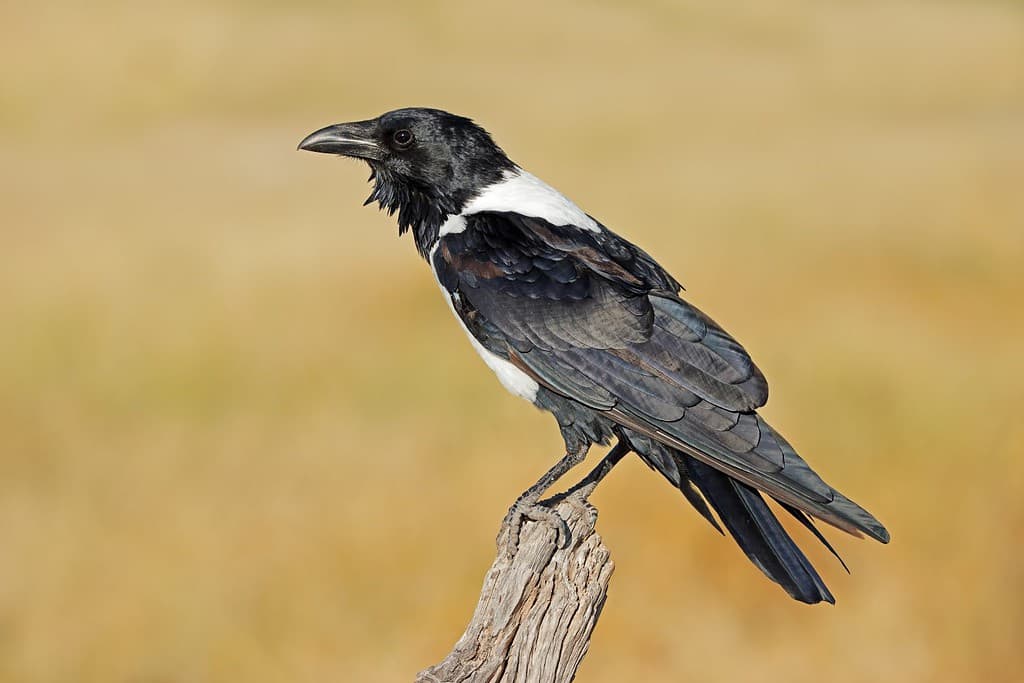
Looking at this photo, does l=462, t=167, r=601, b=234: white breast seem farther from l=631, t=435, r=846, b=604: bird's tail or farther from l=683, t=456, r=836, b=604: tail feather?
l=683, t=456, r=836, b=604: tail feather

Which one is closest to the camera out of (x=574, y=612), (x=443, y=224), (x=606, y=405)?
→ (x=574, y=612)

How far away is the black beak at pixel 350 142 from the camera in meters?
6.00

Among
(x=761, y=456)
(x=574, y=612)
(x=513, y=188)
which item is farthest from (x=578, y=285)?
(x=574, y=612)

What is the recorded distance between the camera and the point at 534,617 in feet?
15.3

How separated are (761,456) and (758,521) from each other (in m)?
0.35

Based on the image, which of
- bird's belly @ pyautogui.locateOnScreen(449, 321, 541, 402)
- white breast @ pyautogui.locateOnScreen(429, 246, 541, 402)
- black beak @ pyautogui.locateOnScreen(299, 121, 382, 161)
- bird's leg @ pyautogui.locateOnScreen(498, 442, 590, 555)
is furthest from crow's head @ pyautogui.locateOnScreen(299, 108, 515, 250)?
bird's leg @ pyautogui.locateOnScreen(498, 442, 590, 555)

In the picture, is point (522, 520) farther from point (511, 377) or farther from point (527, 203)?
point (527, 203)

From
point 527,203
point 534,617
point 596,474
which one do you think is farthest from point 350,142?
point 534,617

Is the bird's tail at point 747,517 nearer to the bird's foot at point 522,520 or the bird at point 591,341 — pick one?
the bird at point 591,341

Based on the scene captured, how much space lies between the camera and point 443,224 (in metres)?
5.88

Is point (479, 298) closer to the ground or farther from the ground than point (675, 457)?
farther from the ground

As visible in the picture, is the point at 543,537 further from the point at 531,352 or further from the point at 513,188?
the point at 513,188

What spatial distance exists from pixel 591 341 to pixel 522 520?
0.87 metres

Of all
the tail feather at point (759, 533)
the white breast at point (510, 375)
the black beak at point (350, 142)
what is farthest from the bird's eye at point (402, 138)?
the tail feather at point (759, 533)
